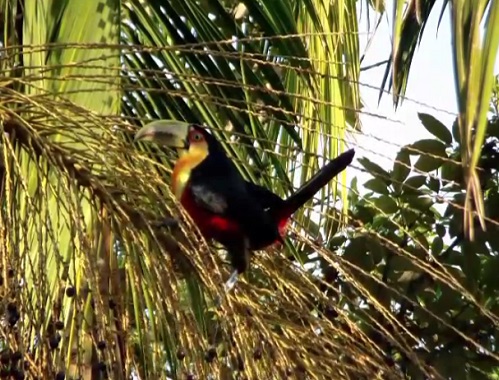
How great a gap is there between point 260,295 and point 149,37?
42.9 inches

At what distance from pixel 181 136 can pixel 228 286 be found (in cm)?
56

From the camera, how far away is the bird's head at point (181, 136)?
221 centimetres

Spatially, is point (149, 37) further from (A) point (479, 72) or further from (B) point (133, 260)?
(A) point (479, 72)

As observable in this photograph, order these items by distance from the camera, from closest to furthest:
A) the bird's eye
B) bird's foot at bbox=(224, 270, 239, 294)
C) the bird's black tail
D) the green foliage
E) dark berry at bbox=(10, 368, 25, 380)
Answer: dark berry at bbox=(10, 368, 25, 380) → bird's foot at bbox=(224, 270, 239, 294) → the bird's black tail → the bird's eye → the green foliage

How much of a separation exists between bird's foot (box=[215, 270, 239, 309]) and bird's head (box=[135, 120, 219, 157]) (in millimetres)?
340

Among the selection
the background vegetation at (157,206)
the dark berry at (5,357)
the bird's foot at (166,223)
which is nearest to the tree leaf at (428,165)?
the background vegetation at (157,206)

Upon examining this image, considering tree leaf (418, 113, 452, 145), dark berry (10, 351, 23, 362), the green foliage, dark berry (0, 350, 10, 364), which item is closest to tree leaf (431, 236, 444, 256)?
the green foliage

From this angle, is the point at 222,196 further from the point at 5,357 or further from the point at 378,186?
the point at 378,186

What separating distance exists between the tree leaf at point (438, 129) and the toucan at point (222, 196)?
1122mm

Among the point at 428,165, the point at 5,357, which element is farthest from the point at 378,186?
the point at 5,357

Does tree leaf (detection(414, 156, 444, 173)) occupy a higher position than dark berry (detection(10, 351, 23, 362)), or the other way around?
dark berry (detection(10, 351, 23, 362))

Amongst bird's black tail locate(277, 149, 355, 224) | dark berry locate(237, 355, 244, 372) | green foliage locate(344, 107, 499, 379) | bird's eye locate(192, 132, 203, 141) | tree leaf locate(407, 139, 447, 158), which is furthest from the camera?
tree leaf locate(407, 139, 447, 158)

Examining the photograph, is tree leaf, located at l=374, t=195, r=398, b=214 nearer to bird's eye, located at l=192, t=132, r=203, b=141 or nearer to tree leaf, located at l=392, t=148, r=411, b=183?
tree leaf, located at l=392, t=148, r=411, b=183

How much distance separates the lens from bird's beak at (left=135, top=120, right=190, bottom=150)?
219 cm
